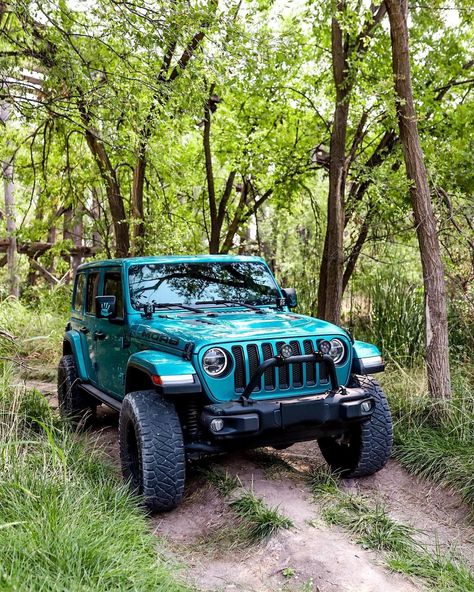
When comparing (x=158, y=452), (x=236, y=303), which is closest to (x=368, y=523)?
(x=158, y=452)

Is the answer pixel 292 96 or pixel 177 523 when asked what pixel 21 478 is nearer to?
pixel 177 523

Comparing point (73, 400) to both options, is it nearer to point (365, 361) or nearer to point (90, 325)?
point (90, 325)

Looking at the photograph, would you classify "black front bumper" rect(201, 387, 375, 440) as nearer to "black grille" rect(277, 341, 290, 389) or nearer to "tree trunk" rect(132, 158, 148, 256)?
"black grille" rect(277, 341, 290, 389)

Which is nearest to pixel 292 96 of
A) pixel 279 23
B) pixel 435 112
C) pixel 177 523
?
pixel 279 23

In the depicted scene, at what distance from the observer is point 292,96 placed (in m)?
10.1

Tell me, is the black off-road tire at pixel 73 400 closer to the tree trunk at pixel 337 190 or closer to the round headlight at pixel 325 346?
the round headlight at pixel 325 346

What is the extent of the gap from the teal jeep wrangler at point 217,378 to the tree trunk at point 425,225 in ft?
4.16

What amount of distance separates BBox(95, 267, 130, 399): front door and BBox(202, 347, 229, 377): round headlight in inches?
47.0

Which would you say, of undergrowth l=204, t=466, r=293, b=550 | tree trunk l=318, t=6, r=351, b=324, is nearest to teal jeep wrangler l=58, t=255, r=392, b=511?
undergrowth l=204, t=466, r=293, b=550

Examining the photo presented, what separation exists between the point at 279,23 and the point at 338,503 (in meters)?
A: 9.06

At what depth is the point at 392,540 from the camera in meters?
3.82

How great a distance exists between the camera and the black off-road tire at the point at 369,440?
4.62m

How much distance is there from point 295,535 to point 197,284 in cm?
237

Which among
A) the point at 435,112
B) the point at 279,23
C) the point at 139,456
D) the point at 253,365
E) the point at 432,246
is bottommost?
the point at 139,456
